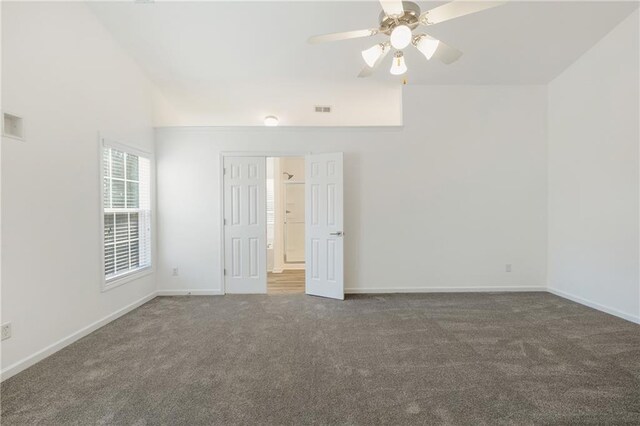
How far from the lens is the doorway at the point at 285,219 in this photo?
245 inches

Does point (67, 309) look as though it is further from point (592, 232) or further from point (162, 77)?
point (592, 232)

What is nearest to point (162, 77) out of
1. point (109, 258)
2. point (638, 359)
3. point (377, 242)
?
point (109, 258)

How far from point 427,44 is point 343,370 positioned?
2.51m

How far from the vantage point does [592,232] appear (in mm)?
3803

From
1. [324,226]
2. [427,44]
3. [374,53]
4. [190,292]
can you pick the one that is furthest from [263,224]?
[427,44]

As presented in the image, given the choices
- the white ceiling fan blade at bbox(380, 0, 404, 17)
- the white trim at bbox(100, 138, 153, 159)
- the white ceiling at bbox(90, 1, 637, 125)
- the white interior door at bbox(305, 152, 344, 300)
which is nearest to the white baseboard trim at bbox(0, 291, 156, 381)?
the white trim at bbox(100, 138, 153, 159)

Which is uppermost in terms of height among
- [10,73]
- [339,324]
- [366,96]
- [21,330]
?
[366,96]

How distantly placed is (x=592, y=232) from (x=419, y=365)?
3131mm

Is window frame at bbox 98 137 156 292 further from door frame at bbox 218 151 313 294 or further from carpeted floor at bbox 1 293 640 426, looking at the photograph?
door frame at bbox 218 151 313 294

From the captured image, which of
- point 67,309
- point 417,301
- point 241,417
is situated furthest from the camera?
point 417,301

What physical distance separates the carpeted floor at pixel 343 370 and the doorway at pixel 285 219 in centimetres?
249

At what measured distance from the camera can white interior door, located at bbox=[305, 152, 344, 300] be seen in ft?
14.2

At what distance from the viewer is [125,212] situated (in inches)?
152

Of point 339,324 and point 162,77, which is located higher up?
point 162,77
